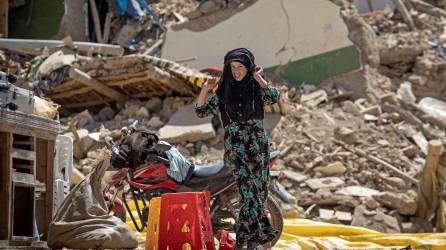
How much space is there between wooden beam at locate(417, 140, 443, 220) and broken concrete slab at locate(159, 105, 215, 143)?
3786mm

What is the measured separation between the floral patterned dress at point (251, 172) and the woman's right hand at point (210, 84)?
0.27 m

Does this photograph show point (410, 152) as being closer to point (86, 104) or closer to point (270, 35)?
point (270, 35)

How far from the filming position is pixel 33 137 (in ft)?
18.6

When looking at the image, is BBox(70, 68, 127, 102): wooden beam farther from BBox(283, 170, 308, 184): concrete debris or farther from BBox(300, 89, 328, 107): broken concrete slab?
BBox(283, 170, 308, 184): concrete debris

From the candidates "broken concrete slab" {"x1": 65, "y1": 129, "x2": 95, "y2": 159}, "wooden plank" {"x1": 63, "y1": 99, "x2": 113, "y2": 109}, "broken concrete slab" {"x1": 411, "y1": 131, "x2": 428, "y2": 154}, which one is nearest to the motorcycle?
"broken concrete slab" {"x1": 65, "y1": 129, "x2": 95, "y2": 159}

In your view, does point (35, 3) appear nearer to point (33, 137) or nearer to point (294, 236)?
point (294, 236)

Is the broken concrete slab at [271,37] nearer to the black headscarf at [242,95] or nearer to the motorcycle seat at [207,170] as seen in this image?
the motorcycle seat at [207,170]

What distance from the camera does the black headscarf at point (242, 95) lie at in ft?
17.3

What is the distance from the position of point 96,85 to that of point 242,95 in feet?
28.9

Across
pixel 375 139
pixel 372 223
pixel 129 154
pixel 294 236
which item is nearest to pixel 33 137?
pixel 129 154

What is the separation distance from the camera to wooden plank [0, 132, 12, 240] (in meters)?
5.23

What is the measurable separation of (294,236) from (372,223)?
9.29 ft

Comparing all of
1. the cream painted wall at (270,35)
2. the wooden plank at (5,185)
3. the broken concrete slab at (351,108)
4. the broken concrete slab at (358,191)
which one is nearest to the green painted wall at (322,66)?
the cream painted wall at (270,35)

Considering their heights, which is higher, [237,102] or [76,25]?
[76,25]
